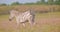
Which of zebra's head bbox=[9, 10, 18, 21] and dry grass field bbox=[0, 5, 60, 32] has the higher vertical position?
zebra's head bbox=[9, 10, 18, 21]

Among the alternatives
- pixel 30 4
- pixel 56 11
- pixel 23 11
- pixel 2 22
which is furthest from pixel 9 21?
pixel 56 11

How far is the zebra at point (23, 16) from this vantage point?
127 cm

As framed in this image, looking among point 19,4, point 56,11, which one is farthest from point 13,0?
point 56,11

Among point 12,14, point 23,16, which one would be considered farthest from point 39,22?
point 12,14

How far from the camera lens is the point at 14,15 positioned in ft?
4.54

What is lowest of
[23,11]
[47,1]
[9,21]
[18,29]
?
[18,29]

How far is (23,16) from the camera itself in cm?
135

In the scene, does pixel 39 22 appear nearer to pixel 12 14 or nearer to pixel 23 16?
pixel 23 16

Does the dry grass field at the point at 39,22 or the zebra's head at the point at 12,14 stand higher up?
the zebra's head at the point at 12,14

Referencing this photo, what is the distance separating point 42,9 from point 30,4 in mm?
160

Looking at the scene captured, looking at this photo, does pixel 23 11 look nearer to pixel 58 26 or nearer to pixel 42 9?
pixel 42 9

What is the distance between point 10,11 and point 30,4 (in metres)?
0.26

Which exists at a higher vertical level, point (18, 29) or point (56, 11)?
point (56, 11)

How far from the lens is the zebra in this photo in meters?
1.27
